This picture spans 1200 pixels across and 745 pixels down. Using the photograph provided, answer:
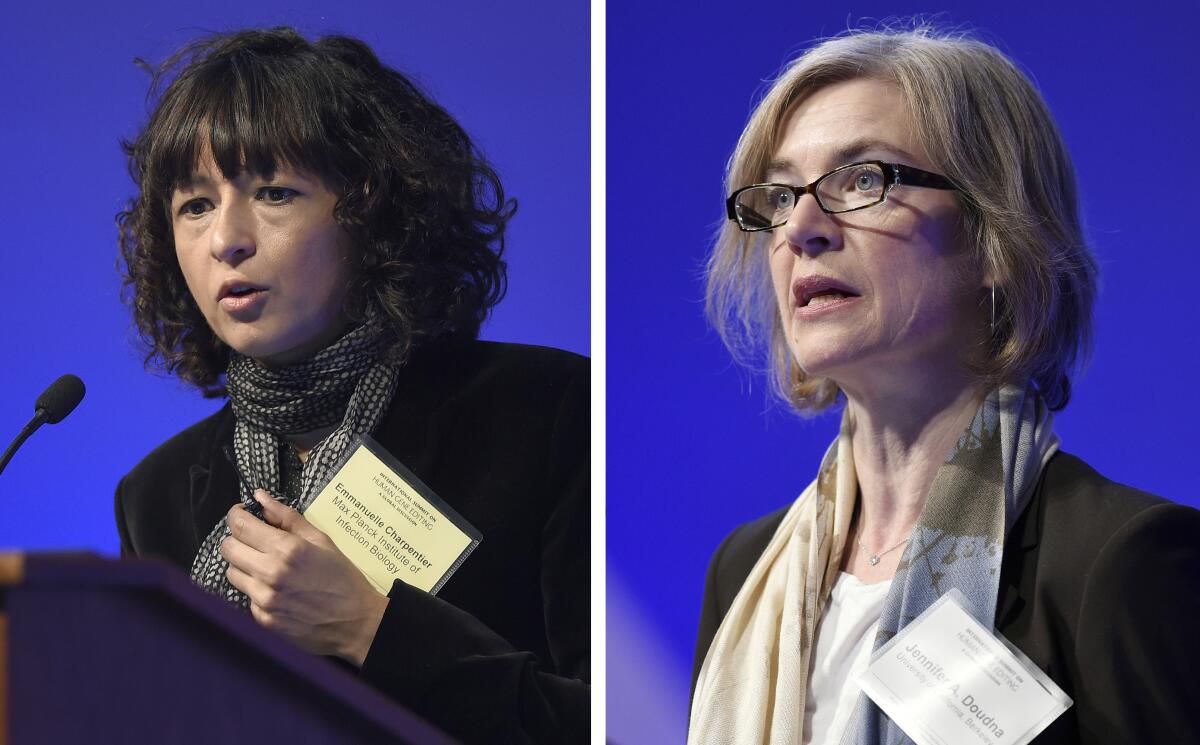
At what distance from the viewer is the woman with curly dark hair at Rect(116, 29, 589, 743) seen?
7.63 ft

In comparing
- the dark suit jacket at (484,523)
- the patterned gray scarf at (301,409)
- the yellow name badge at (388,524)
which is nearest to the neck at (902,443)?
the dark suit jacket at (484,523)

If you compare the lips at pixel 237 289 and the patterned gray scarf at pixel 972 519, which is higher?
the lips at pixel 237 289

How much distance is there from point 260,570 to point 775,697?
99 centimetres

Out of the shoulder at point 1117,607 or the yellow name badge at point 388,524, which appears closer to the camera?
the shoulder at point 1117,607

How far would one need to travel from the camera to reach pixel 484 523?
2377mm

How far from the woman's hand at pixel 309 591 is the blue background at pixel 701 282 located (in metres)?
0.50

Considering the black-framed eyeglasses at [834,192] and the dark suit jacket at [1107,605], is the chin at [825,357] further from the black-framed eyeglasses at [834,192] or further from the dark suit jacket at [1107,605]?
the dark suit jacket at [1107,605]

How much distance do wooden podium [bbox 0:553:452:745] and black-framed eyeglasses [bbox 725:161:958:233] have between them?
1415 mm

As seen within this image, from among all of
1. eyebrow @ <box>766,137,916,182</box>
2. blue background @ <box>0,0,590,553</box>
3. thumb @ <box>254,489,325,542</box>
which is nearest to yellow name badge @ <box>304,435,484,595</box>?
thumb @ <box>254,489,325,542</box>

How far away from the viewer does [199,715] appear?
0.89 m

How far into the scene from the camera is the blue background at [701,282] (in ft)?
6.73

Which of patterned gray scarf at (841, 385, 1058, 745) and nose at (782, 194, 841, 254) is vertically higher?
nose at (782, 194, 841, 254)

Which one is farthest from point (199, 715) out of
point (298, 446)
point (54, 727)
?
point (298, 446)

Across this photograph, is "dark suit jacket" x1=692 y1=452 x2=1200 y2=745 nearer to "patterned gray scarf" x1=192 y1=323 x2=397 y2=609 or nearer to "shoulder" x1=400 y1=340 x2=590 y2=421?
"shoulder" x1=400 y1=340 x2=590 y2=421
